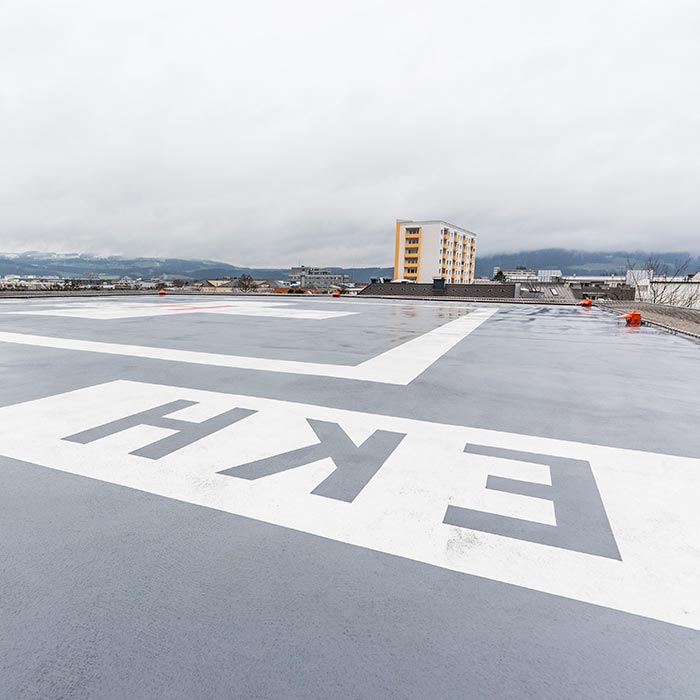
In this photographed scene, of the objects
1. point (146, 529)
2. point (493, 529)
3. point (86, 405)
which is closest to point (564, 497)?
point (493, 529)

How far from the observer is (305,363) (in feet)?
25.5

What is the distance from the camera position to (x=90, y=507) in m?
2.85

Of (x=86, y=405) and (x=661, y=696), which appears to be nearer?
(x=661, y=696)

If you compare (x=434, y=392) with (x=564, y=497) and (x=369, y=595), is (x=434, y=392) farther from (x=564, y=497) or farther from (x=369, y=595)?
(x=369, y=595)

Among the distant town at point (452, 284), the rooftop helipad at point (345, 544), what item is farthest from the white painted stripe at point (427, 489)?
the distant town at point (452, 284)

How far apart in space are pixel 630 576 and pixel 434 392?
3726mm

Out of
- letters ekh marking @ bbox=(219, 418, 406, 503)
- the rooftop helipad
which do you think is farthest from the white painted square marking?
letters ekh marking @ bbox=(219, 418, 406, 503)

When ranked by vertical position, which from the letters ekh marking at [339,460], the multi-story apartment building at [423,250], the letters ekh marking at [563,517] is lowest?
the letters ekh marking at [563,517]

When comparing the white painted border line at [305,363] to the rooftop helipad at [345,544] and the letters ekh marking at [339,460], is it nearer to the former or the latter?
the rooftop helipad at [345,544]

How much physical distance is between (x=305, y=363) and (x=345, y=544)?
539 centimetres

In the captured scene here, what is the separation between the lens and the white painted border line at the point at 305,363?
700 centimetres

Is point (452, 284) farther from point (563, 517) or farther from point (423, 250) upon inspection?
point (563, 517)

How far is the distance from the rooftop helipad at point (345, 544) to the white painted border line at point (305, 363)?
1.24 metres

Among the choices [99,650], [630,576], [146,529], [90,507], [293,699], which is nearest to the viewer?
[293,699]
